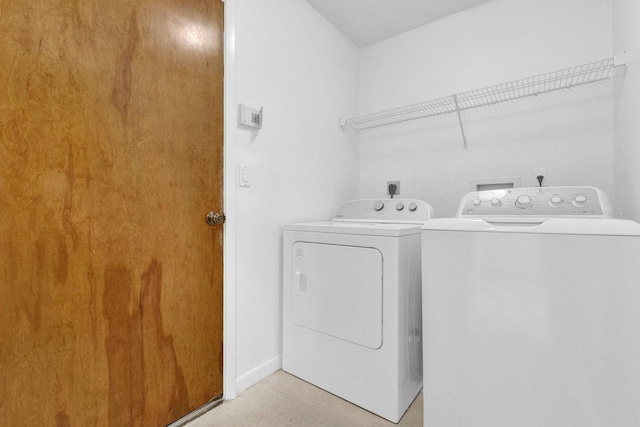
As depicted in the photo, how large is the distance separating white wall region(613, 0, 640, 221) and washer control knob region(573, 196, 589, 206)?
138 millimetres

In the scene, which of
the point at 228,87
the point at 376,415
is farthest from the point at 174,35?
the point at 376,415

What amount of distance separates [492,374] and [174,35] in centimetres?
185

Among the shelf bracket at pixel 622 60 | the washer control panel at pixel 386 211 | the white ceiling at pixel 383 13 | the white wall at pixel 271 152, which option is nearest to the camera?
the shelf bracket at pixel 622 60

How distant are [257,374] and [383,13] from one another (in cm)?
246

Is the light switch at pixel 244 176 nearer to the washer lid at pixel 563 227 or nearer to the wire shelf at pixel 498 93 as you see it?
the washer lid at pixel 563 227

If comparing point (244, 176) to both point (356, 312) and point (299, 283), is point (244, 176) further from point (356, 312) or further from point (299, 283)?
point (356, 312)

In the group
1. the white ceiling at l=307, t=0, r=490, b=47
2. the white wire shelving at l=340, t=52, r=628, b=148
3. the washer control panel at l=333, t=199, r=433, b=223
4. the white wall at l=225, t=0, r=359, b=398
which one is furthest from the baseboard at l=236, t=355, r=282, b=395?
the white ceiling at l=307, t=0, r=490, b=47

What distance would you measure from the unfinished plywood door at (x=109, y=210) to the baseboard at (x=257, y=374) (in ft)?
0.38

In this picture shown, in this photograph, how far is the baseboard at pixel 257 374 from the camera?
4.99ft

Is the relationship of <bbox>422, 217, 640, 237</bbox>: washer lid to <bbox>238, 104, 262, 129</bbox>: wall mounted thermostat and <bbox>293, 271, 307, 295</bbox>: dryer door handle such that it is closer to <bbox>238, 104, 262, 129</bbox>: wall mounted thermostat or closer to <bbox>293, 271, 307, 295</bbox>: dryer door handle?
<bbox>293, 271, 307, 295</bbox>: dryer door handle

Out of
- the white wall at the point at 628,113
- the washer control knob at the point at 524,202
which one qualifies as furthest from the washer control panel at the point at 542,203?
the white wall at the point at 628,113

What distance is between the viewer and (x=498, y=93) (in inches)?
74.5

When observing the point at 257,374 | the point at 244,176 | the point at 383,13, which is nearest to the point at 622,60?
the point at 383,13

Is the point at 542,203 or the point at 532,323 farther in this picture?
the point at 542,203
